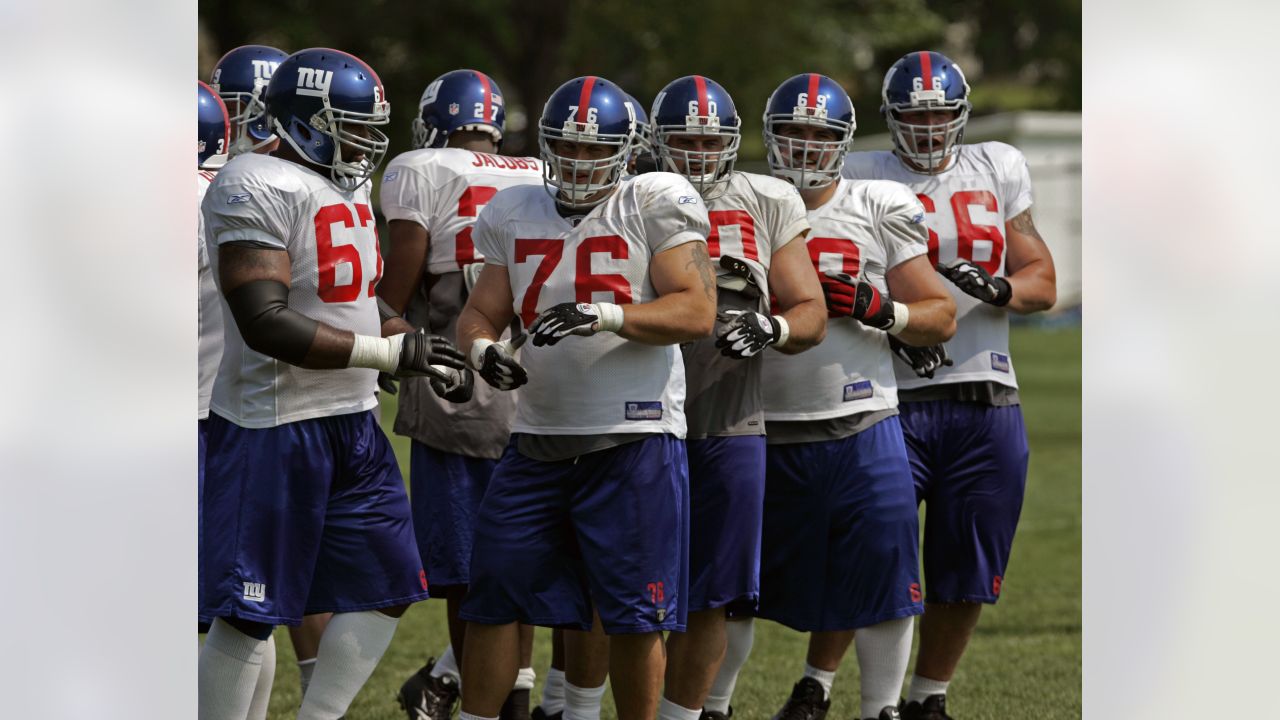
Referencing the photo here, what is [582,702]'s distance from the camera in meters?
5.00

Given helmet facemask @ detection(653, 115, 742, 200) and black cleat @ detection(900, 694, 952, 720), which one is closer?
helmet facemask @ detection(653, 115, 742, 200)

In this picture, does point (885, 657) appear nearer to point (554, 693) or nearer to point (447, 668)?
point (554, 693)

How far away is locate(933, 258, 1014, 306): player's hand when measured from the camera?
548 cm

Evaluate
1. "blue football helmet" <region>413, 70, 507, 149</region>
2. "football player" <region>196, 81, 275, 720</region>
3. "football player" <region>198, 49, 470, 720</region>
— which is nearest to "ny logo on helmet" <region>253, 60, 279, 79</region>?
"football player" <region>196, 81, 275, 720</region>

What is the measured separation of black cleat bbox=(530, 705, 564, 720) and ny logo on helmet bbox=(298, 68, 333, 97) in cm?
234

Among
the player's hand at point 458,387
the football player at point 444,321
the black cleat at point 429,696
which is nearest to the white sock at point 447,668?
the black cleat at point 429,696

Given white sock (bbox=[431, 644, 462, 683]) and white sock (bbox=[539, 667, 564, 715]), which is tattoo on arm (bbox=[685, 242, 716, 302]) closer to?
white sock (bbox=[539, 667, 564, 715])

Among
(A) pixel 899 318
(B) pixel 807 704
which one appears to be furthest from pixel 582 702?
(A) pixel 899 318

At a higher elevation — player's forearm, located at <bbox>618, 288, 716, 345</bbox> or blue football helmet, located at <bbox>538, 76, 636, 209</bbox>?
blue football helmet, located at <bbox>538, 76, 636, 209</bbox>

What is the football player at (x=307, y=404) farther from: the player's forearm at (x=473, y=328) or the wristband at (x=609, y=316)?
the wristband at (x=609, y=316)

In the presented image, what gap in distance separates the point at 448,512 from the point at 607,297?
1460mm
